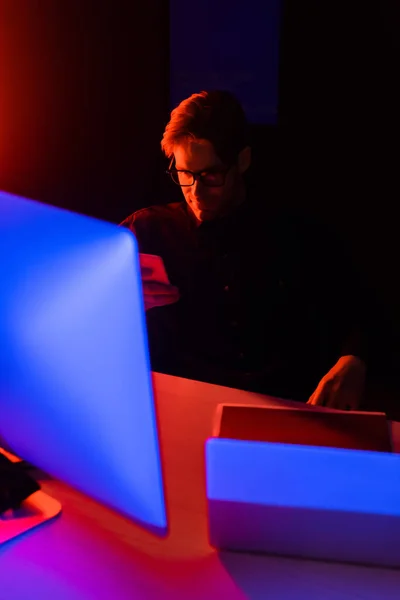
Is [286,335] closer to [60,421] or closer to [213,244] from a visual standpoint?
[213,244]

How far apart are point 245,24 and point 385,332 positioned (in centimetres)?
158

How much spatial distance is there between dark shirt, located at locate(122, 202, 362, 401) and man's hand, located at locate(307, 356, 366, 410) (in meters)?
0.42

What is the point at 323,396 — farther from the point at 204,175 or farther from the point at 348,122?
the point at 348,122

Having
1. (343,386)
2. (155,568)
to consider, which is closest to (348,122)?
(343,386)

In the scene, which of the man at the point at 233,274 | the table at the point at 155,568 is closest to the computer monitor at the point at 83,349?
the table at the point at 155,568

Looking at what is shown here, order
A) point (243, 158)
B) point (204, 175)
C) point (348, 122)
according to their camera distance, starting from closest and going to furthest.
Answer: point (204, 175)
point (243, 158)
point (348, 122)

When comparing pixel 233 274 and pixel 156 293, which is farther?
pixel 233 274

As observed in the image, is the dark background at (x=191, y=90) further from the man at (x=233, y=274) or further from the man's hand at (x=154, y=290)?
the man's hand at (x=154, y=290)

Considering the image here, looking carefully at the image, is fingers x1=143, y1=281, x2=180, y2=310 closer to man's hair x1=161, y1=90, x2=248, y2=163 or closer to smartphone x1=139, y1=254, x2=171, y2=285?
smartphone x1=139, y1=254, x2=171, y2=285

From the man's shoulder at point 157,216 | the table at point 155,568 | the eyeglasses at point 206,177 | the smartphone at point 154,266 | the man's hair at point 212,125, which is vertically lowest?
the table at point 155,568

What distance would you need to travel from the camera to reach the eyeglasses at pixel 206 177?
162 centimetres

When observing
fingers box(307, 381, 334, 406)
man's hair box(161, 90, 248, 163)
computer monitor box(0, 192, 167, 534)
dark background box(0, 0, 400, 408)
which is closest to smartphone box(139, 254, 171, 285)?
fingers box(307, 381, 334, 406)

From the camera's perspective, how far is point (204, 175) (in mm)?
1626

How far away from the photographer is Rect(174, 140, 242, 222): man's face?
1614 mm
